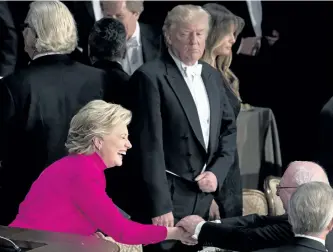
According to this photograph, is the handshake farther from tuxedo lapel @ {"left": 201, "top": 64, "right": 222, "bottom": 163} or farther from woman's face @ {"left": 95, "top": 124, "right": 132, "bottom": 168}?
woman's face @ {"left": 95, "top": 124, "right": 132, "bottom": 168}

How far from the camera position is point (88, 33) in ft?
21.4

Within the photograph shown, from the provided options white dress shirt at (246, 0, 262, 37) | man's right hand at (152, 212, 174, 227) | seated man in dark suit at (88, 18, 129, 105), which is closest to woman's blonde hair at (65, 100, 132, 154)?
seated man in dark suit at (88, 18, 129, 105)

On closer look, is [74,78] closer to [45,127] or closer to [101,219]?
[45,127]

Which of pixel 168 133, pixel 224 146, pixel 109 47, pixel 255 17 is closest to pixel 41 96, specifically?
pixel 109 47

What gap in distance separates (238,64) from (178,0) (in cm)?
62

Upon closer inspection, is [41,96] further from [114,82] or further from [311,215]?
[311,215]

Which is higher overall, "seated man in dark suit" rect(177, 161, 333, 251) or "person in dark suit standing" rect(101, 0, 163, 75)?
"person in dark suit standing" rect(101, 0, 163, 75)

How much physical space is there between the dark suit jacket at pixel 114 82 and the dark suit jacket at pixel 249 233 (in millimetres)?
831

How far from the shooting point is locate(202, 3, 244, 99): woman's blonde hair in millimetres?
5965

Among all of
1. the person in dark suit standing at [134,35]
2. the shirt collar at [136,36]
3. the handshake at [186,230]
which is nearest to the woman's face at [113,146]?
the handshake at [186,230]

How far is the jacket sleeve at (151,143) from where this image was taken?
16.9ft

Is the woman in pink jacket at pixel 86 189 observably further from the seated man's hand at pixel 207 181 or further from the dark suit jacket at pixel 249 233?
the seated man's hand at pixel 207 181

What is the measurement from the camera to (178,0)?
23.1 feet

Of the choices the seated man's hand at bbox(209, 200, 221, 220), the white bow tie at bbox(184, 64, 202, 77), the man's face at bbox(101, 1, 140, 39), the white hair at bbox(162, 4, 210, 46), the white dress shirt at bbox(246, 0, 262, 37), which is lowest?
Result: the seated man's hand at bbox(209, 200, 221, 220)
